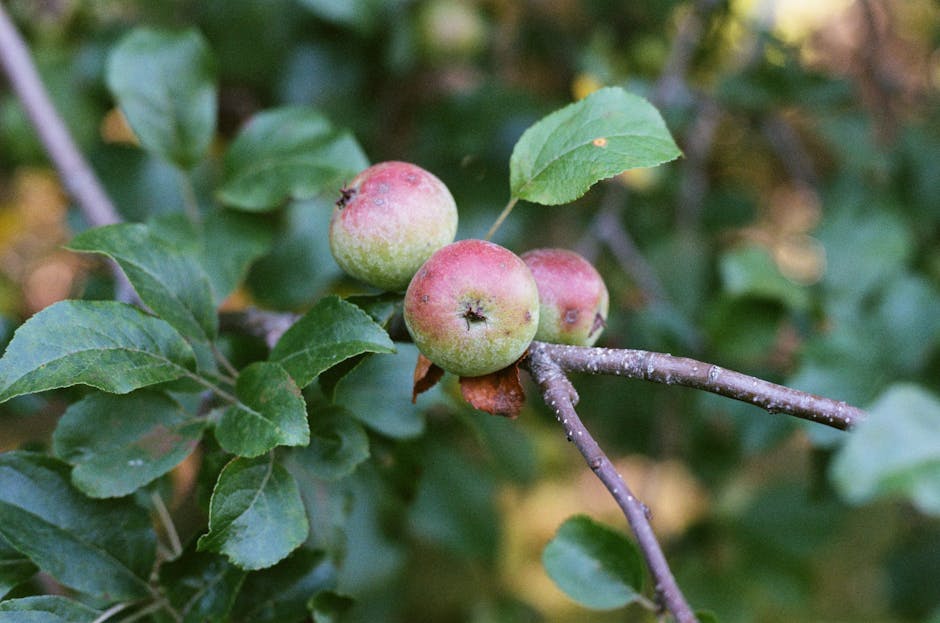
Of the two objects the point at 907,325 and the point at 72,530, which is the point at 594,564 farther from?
the point at 907,325

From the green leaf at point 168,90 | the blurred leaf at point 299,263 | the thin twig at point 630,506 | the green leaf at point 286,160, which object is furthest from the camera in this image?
the blurred leaf at point 299,263

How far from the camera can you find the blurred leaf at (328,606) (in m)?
0.77

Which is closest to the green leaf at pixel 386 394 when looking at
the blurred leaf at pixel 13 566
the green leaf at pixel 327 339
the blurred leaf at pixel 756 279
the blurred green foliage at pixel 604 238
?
the blurred green foliage at pixel 604 238

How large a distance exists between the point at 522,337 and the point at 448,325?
0.21ft

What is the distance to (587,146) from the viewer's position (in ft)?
2.48

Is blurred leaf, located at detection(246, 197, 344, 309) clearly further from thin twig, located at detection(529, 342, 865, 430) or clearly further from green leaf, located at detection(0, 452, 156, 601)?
thin twig, located at detection(529, 342, 865, 430)

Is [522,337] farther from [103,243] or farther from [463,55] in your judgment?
[463,55]

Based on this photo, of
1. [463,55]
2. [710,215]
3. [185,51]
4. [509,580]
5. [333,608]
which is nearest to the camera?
[333,608]

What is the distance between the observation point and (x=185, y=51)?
1.11 meters

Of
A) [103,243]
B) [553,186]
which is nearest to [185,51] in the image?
[103,243]

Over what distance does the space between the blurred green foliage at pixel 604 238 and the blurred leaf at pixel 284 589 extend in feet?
0.51

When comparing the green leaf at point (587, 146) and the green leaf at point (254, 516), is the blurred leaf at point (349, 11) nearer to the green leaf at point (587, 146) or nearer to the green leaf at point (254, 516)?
the green leaf at point (587, 146)

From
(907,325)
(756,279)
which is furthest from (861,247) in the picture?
(756,279)

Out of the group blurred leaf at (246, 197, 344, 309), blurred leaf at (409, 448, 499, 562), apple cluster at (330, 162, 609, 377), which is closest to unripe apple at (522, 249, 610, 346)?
apple cluster at (330, 162, 609, 377)
